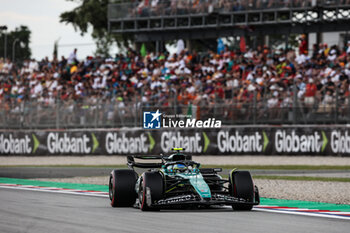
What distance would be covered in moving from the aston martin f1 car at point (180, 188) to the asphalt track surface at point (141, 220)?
171 millimetres

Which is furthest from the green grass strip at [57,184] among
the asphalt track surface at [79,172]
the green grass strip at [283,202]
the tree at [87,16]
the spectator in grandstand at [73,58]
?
the tree at [87,16]

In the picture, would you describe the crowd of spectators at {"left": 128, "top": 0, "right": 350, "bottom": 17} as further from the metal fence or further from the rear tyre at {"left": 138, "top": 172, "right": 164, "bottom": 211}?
the rear tyre at {"left": 138, "top": 172, "right": 164, "bottom": 211}

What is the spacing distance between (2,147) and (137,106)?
7600 mm

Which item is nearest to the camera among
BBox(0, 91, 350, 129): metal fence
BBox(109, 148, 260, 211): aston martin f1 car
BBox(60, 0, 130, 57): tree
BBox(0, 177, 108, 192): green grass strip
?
BBox(109, 148, 260, 211): aston martin f1 car

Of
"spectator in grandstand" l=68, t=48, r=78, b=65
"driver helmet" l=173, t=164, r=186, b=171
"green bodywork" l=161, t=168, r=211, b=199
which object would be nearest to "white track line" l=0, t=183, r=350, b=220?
"green bodywork" l=161, t=168, r=211, b=199

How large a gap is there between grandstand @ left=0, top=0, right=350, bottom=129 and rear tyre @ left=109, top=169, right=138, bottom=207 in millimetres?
10197

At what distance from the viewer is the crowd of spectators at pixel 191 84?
2433 centimetres

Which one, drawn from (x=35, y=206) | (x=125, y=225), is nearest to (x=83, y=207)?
(x=35, y=206)

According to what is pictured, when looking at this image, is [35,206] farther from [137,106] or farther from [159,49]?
[159,49]

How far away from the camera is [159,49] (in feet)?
126

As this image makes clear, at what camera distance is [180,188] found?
10430 millimetres

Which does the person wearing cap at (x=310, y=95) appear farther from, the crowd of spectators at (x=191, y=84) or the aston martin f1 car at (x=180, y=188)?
the aston martin f1 car at (x=180, y=188)

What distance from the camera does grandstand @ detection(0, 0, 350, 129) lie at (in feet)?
80.2

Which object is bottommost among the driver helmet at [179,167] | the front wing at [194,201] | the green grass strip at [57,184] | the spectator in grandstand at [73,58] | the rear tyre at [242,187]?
the green grass strip at [57,184]
